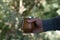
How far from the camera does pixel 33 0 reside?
121cm

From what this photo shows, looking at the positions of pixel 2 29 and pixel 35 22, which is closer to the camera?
pixel 35 22

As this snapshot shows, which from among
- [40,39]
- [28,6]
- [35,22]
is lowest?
[40,39]

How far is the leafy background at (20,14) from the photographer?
1197 mm

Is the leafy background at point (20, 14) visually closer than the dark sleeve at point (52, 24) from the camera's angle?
No

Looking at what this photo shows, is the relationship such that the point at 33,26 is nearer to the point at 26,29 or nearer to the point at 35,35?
the point at 26,29

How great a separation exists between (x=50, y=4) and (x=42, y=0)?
0.21 feet

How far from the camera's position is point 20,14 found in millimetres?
1207

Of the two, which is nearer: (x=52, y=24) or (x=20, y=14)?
(x=52, y=24)

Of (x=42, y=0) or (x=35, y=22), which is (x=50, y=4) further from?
(x=35, y=22)

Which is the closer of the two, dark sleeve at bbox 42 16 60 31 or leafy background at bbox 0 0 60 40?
dark sleeve at bbox 42 16 60 31

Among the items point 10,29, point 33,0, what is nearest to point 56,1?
point 33,0

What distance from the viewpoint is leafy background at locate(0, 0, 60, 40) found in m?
1.20

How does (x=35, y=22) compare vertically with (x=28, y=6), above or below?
below

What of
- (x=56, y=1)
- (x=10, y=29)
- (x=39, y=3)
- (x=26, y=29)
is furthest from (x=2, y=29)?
(x=56, y=1)
